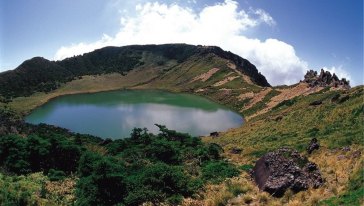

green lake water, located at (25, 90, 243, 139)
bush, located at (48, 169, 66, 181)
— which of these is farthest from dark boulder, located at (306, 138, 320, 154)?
green lake water, located at (25, 90, 243, 139)

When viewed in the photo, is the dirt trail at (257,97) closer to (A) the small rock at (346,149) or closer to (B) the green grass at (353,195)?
(A) the small rock at (346,149)

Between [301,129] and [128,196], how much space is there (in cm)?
3170

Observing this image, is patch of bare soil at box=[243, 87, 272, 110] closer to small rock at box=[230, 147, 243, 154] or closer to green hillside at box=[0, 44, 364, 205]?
green hillside at box=[0, 44, 364, 205]

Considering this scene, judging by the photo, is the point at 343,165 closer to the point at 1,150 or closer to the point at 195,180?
the point at 195,180

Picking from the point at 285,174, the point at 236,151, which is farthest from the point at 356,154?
the point at 236,151

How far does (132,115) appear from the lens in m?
116

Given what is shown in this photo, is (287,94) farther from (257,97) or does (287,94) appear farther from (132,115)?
(132,115)

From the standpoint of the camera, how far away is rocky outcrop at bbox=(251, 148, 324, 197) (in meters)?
25.4

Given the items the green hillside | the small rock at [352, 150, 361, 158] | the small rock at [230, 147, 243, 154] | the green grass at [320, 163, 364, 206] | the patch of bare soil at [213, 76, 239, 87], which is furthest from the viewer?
the patch of bare soil at [213, 76, 239, 87]

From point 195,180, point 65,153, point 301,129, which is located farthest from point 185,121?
point 195,180

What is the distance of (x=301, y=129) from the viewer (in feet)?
168

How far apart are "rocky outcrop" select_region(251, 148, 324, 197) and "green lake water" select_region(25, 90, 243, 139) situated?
5832 cm

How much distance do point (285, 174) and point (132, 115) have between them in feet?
302

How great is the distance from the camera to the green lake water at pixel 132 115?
319 feet
